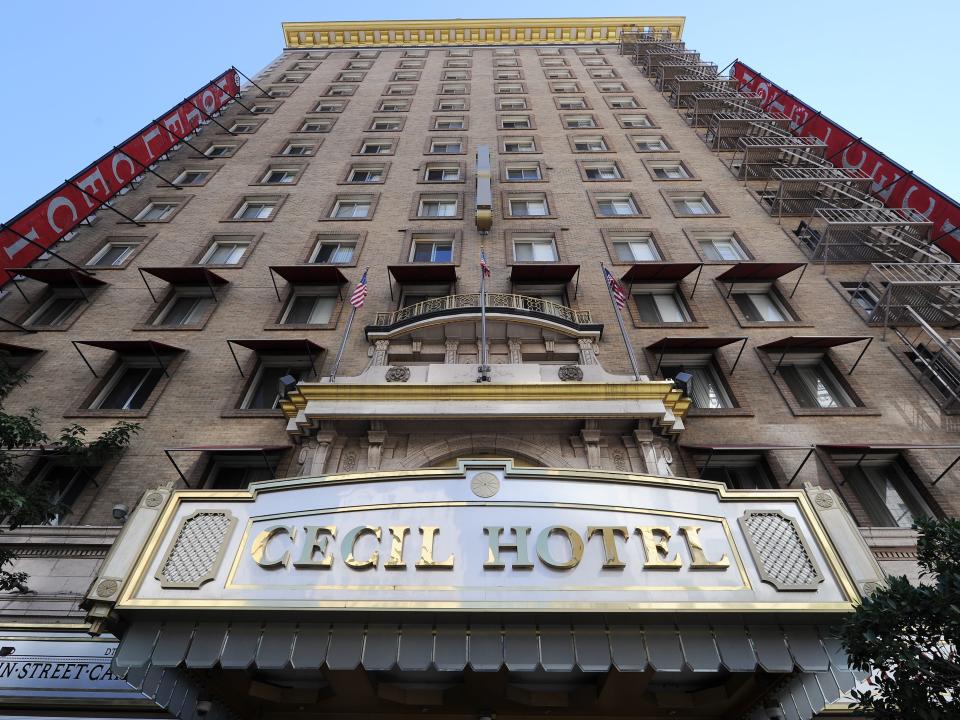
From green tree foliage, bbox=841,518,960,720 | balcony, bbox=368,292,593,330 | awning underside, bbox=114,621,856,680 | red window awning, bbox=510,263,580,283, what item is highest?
red window awning, bbox=510,263,580,283

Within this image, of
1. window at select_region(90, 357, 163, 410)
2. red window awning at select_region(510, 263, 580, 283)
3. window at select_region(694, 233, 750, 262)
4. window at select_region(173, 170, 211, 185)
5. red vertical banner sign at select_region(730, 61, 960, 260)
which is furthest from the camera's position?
window at select_region(173, 170, 211, 185)

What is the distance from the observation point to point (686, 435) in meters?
13.0

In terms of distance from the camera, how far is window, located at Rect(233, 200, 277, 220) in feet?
74.7

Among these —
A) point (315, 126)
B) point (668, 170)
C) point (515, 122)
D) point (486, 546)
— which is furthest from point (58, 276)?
point (668, 170)

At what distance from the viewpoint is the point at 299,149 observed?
28656 millimetres

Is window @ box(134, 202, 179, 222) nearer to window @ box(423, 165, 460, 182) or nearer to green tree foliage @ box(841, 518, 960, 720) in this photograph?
window @ box(423, 165, 460, 182)

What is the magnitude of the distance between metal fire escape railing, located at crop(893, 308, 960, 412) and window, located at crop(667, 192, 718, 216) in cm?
930

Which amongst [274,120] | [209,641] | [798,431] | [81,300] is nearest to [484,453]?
[209,641]

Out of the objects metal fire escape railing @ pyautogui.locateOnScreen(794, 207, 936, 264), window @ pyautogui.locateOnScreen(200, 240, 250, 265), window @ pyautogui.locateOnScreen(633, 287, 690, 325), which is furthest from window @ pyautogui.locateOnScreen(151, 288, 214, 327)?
metal fire escape railing @ pyautogui.locateOnScreen(794, 207, 936, 264)

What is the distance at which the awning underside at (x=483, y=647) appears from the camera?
Result: 6.70 meters

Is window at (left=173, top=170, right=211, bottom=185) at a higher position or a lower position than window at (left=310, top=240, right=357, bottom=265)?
higher

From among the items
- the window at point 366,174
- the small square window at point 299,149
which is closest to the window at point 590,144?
the window at point 366,174

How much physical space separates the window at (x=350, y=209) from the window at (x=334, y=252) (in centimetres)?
242

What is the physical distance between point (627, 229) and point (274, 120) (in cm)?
2376
